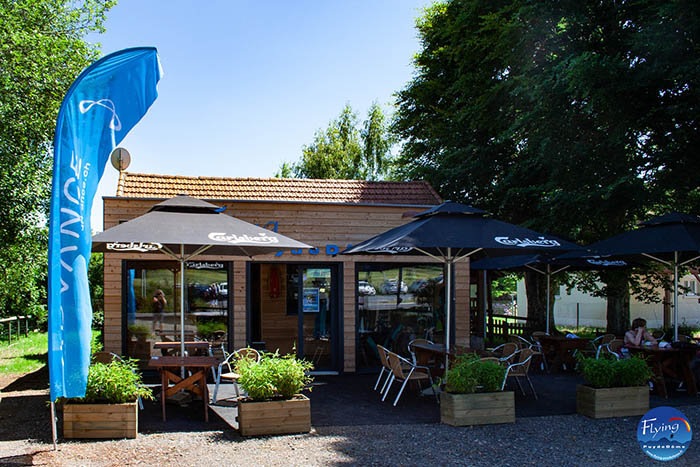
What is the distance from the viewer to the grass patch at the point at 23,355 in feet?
39.3

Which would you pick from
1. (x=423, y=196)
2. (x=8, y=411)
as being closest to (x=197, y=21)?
(x=423, y=196)

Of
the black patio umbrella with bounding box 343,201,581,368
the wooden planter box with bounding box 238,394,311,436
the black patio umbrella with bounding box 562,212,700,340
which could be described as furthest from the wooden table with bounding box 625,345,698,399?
the wooden planter box with bounding box 238,394,311,436

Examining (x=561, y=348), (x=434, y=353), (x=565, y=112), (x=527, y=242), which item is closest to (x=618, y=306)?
(x=565, y=112)

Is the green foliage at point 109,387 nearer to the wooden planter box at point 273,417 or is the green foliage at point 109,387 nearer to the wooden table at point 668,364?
the wooden planter box at point 273,417

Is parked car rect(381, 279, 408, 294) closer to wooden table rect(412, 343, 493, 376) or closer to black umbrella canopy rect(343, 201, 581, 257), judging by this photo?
wooden table rect(412, 343, 493, 376)

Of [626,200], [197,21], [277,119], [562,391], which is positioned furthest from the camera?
[277,119]

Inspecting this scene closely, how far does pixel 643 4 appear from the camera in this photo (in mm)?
12938

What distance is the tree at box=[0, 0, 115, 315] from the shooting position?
12141 mm

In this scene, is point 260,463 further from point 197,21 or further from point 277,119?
point 277,119

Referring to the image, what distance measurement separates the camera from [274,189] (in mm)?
11547

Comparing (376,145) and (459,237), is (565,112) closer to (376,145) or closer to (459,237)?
(459,237)

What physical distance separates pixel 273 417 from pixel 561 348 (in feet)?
22.4

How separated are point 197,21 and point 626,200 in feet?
31.3

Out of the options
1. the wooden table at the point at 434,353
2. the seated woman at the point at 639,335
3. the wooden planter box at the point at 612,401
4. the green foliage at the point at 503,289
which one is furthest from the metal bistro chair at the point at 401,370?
the green foliage at the point at 503,289
